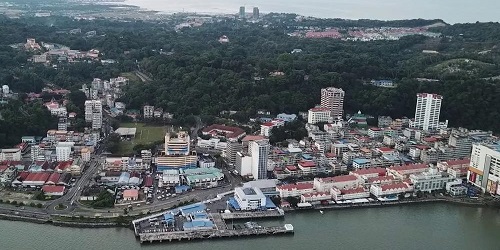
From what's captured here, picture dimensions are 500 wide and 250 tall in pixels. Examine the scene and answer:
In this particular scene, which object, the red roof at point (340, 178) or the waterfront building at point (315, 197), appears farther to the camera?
the red roof at point (340, 178)

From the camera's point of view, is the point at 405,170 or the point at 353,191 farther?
the point at 405,170

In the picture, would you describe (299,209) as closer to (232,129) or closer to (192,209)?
(192,209)

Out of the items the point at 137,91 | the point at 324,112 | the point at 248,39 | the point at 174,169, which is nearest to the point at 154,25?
the point at 248,39

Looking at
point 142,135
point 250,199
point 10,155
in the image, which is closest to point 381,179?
point 250,199

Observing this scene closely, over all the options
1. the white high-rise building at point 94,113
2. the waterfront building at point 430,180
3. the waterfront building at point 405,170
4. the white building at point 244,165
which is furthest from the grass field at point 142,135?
the waterfront building at point 430,180

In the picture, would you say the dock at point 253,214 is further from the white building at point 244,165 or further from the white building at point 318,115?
the white building at point 318,115

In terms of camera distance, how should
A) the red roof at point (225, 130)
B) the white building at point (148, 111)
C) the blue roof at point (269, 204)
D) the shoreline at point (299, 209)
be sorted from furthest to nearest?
1. the white building at point (148, 111)
2. the red roof at point (225, 130)
3. the blue roof at point (269, 204)
4. the shoreline at point (299, 209)
